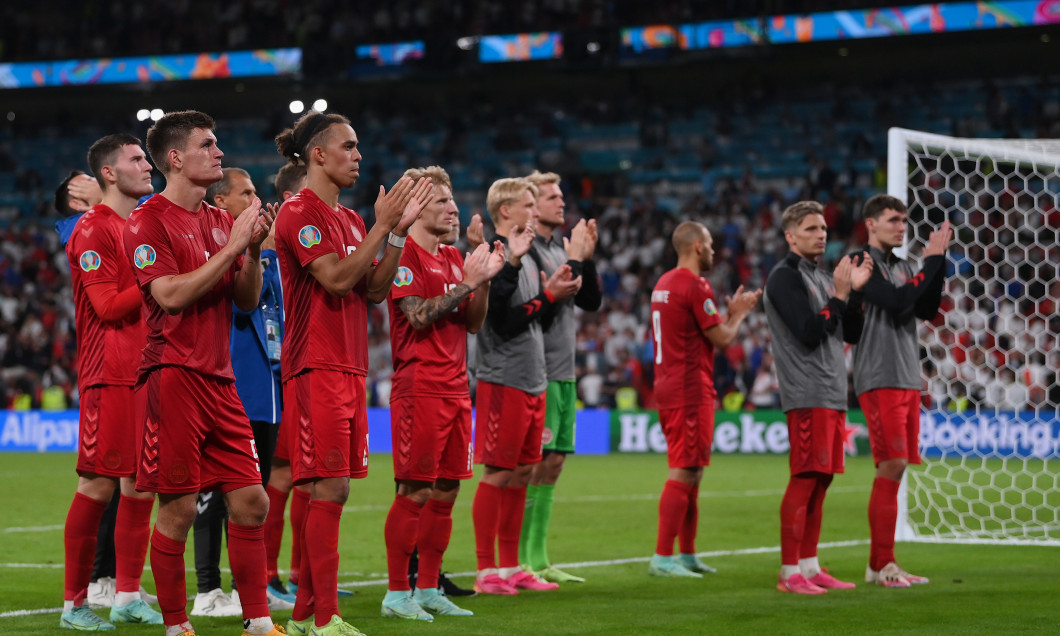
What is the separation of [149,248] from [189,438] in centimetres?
78

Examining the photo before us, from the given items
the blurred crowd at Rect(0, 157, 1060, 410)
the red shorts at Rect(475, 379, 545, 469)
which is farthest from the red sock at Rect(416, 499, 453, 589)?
the blurred crowd at Rect(0, 157, 1060, 410)

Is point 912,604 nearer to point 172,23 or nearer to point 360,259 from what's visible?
point 360,259

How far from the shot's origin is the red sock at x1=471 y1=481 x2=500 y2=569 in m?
7.37

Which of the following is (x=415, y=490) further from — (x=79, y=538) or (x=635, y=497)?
(x=635, y=497)

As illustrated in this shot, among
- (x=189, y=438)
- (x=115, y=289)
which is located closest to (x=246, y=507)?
(x=189, y=438)

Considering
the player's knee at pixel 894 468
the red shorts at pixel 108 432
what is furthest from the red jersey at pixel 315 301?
the player's knee at pixel 894 468

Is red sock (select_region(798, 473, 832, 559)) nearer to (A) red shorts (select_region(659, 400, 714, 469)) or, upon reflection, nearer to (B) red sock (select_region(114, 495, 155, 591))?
(A) red shorts (select_region(659, 400, 714, 469))

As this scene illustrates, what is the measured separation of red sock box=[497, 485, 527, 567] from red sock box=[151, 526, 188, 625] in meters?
2.78

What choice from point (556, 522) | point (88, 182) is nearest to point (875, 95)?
point (556, 522)

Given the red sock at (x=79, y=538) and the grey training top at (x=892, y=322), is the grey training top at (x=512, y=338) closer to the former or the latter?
the grey training top at (x=892, y=322)

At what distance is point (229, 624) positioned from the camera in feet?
19.8

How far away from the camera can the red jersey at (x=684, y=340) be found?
27.0 feet

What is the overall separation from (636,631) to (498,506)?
171cm

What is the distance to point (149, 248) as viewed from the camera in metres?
4.95
